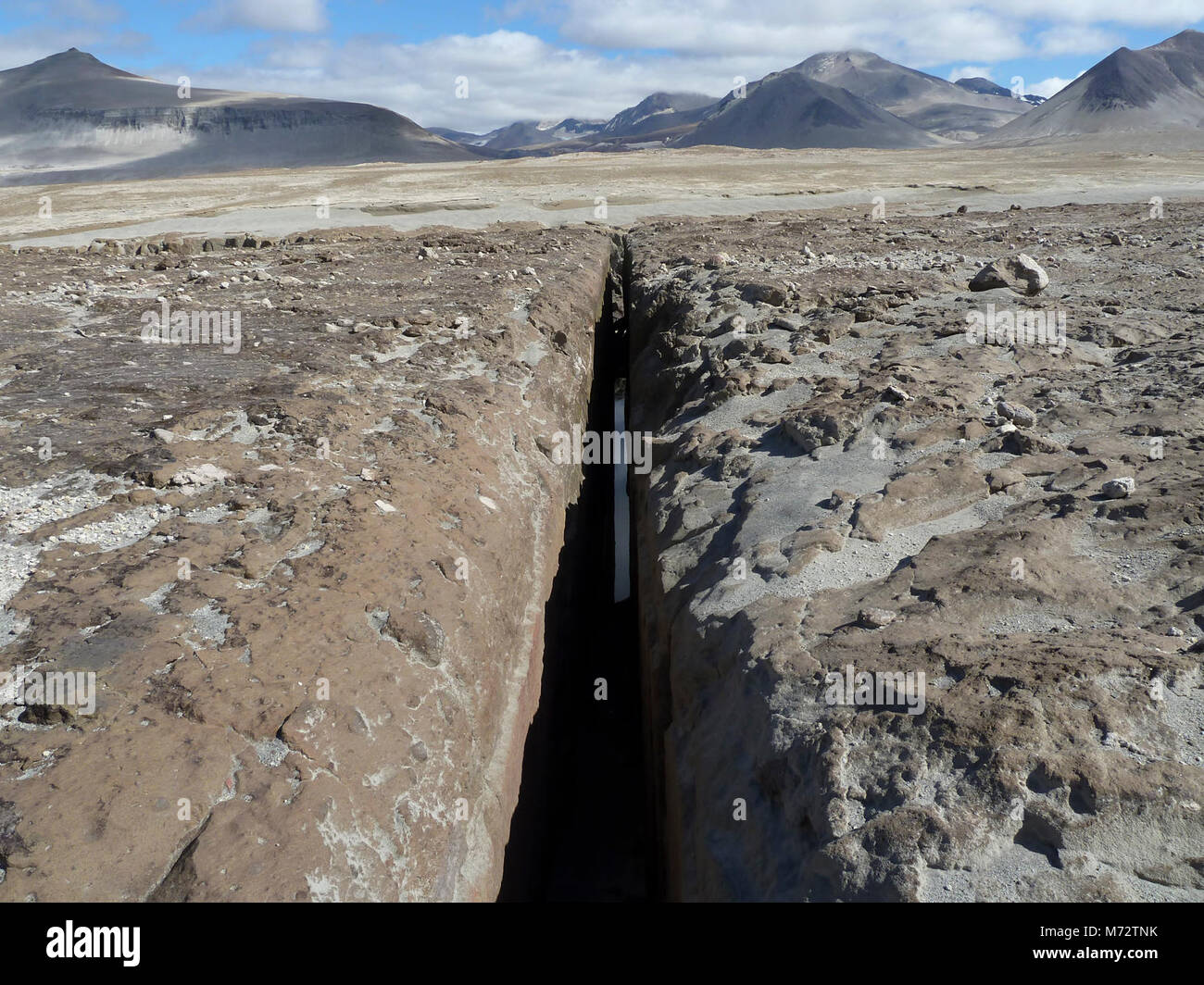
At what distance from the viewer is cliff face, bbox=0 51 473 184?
63.8m

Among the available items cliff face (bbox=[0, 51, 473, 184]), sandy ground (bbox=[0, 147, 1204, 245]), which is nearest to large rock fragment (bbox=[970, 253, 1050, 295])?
sandy ground (bbox=[0, 147, 1204, 245])

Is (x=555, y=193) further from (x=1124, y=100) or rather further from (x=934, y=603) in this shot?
(x=1124, y=100)

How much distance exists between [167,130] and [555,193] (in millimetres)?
60114

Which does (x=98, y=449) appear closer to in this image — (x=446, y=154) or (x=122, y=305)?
(x=122, y=305)

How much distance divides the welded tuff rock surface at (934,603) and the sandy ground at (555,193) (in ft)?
38.3

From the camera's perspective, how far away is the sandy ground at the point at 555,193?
17938mm

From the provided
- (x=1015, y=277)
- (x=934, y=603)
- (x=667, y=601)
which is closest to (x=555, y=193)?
(x=1015, y=277)

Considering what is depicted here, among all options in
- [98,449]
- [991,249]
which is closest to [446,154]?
[991,249]

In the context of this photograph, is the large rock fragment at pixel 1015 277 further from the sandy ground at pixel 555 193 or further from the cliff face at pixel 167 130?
the cliff face at pixel 167 130

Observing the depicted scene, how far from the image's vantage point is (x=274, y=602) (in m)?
3.37

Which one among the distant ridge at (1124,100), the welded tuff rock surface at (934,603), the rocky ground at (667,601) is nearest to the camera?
the welded tuff rock surface at (934,603)

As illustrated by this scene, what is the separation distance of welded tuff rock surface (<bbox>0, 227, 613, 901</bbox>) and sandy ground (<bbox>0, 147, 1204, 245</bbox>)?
37.3ft

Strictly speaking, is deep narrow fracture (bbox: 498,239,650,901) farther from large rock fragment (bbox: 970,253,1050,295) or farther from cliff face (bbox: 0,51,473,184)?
cliff face (bbox: 0,51,473,184)

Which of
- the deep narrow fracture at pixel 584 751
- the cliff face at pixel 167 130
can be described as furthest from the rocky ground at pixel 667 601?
the cliff face at pixel 167 130
